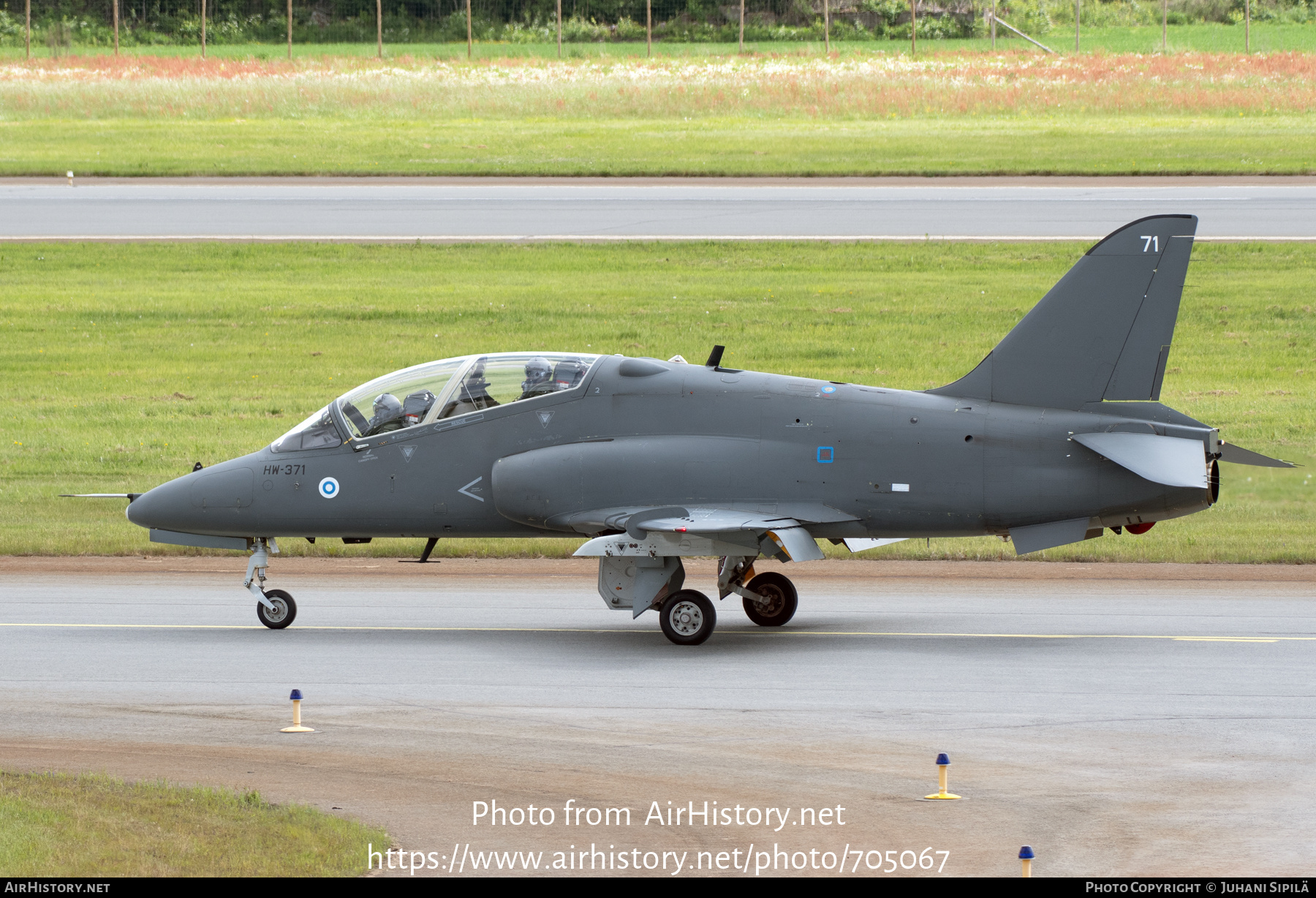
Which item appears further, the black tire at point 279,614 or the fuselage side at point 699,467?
the black tire at point 279,614

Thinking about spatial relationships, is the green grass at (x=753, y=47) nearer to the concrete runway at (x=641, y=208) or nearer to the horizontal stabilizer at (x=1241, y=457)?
the concrete runway at (x=641, y=208)

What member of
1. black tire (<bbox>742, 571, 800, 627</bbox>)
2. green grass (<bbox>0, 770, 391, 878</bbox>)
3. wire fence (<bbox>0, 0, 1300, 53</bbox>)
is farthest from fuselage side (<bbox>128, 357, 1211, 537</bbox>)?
wire fence (<bbox>0, 0, 1300, 53</bbox>)

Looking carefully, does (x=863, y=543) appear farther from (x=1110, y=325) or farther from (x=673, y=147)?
(x=673, y=147)

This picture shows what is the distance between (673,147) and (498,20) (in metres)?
39.5

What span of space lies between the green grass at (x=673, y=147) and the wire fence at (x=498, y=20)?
26.9 m

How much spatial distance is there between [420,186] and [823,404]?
37176 millimetres

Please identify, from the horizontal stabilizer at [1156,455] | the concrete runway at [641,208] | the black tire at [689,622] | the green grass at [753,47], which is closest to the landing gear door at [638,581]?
the black tire at [689,622]

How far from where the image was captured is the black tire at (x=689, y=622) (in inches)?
648

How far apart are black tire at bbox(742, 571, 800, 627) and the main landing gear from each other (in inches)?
193

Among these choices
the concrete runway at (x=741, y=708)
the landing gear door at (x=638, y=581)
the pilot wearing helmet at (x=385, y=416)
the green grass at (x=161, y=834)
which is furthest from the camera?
the pilot wearing helmet at (x=385, y=416)

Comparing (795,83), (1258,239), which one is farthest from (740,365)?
(795,83)

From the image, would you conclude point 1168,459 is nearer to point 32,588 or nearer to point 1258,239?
point 32,588

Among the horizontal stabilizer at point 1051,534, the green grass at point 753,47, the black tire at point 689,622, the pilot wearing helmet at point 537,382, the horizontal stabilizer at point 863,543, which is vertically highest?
the green grass at point 753,47

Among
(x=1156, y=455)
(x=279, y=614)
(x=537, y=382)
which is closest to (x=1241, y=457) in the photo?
(x=1156, y=455)
